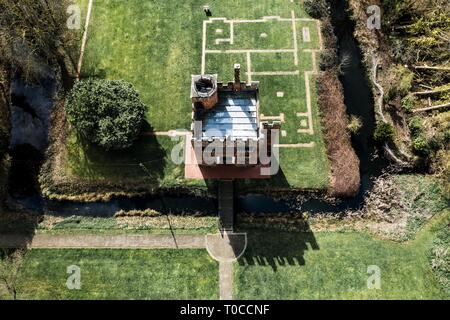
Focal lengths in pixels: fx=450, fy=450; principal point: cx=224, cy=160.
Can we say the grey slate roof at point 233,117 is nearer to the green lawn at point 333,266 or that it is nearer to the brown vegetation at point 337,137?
the brown vegetation at point 337,137

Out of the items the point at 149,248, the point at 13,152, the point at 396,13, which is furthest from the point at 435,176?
the point at 13,152

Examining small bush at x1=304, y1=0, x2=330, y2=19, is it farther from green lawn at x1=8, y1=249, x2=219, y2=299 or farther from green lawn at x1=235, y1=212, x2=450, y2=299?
green lawn at x1=8, y1=249, x2=219, y2=299

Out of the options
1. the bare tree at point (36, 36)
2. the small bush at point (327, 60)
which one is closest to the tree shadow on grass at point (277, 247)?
the small bush at point (327, 60)

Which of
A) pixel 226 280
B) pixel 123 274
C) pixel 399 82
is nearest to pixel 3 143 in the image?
pixel 123 274

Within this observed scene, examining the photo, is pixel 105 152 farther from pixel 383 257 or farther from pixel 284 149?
pixel 383 257

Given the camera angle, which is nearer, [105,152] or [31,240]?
[31,240]
